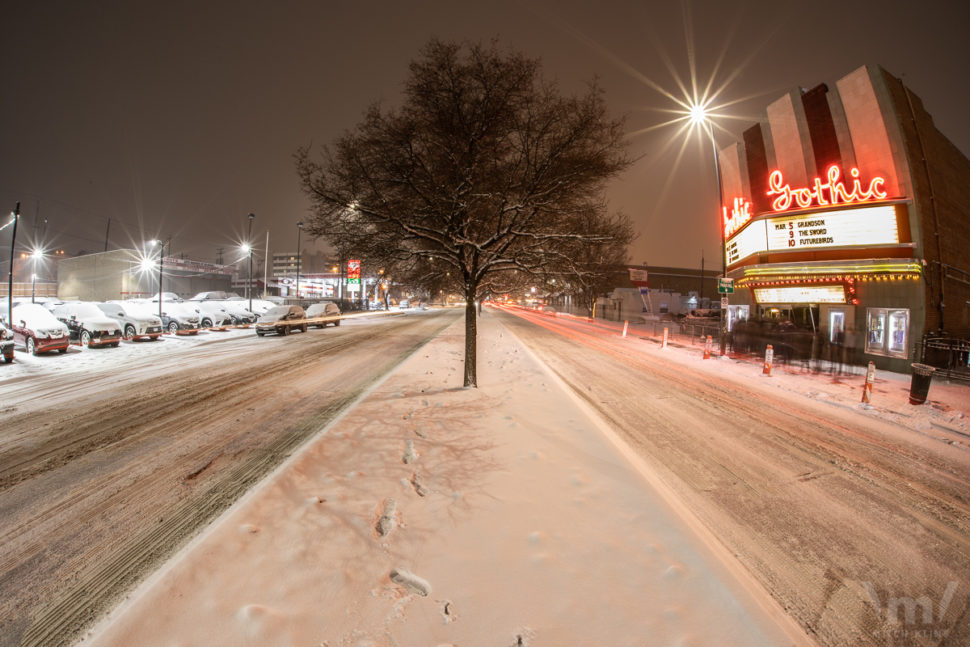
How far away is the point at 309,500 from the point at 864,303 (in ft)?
67.1

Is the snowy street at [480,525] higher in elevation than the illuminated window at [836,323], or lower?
lower

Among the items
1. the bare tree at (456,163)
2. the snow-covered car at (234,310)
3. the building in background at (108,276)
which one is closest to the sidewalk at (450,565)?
the bare tree at (456,163)

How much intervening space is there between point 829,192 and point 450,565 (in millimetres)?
19968

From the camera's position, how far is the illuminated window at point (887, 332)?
13.4 metres

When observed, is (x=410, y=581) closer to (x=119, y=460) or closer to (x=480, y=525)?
(x=480, y=525)

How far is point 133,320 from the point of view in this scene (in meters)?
17.1

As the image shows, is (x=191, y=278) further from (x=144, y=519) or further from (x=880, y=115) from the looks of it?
(x=880, y=115)

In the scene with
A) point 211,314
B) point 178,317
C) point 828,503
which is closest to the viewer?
point 828,503

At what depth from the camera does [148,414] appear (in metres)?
6.52

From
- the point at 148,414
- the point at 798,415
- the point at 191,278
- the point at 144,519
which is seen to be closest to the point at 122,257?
the point at 191,278

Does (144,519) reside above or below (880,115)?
below

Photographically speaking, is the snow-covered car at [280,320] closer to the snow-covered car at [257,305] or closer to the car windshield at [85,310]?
the car windshield at [85,310]

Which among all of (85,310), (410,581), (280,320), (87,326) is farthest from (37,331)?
(410,581)

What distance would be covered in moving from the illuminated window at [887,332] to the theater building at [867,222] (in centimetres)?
4
